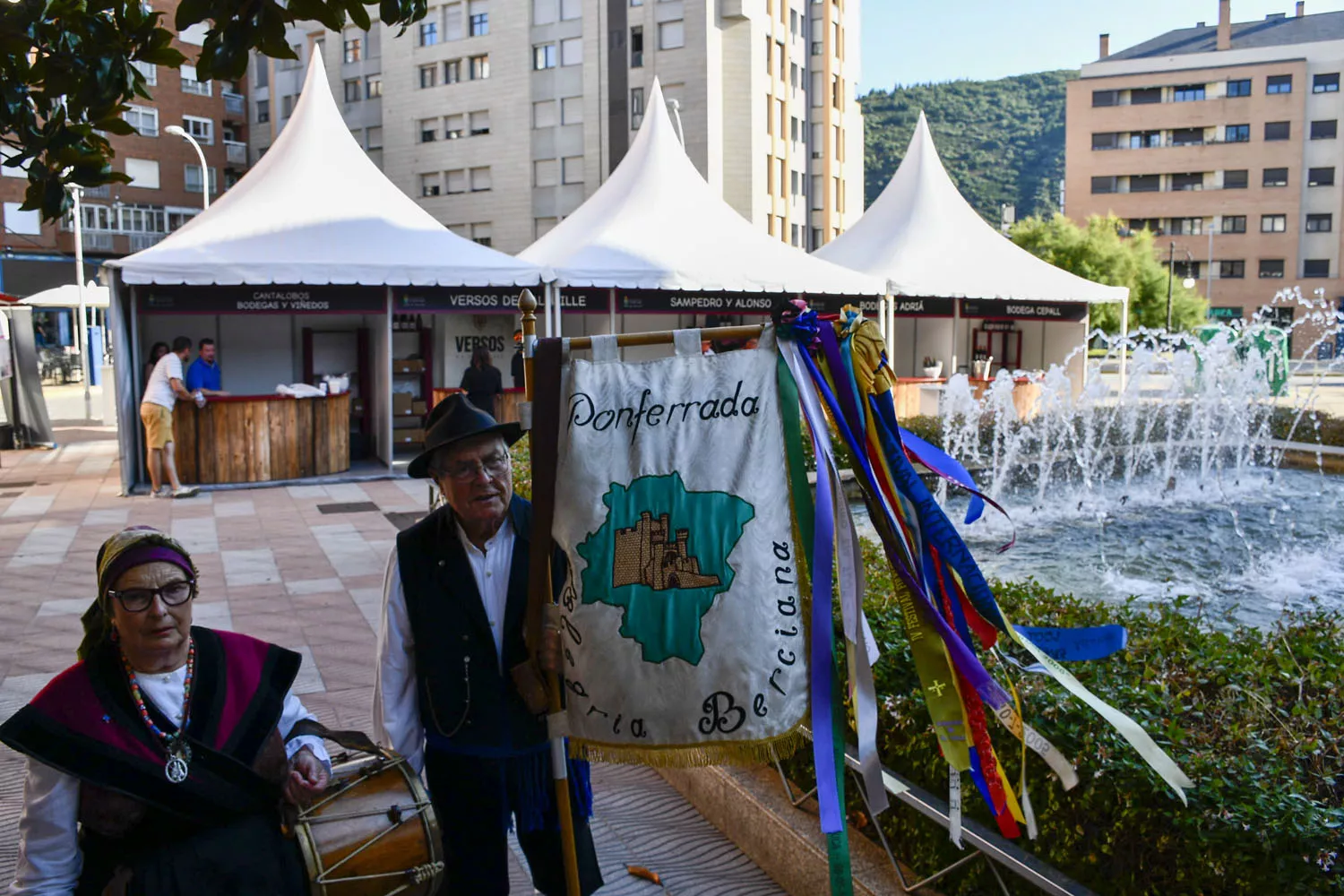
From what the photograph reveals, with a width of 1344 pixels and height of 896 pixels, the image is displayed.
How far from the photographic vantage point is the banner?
9.01ft

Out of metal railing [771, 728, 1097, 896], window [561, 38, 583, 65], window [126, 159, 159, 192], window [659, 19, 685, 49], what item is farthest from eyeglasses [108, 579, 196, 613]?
window [126, 159, 159, 192]

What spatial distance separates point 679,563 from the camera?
9.16 feet

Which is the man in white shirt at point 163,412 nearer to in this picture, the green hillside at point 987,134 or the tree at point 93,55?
the tree at point 93,55

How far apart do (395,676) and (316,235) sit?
40.5 feet

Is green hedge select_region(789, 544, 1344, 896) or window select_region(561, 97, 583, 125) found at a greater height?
window select_region(561, 97, 583, 125)

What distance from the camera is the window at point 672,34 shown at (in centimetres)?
4812

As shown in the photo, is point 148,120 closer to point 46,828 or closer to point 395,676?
point 395,676

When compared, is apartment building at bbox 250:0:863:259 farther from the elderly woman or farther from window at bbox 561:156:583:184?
the elderly woman

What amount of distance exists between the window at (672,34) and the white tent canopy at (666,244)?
30.2 metres

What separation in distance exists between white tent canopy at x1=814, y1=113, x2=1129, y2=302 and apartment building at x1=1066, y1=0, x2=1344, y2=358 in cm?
4491

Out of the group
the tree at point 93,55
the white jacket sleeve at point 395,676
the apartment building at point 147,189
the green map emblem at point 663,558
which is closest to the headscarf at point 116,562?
the white jacket sleeve at point 395,676

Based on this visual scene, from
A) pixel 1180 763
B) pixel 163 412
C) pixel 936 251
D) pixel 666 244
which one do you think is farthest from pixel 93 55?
pixel 936 251

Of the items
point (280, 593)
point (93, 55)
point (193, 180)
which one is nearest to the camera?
point (93, 55)

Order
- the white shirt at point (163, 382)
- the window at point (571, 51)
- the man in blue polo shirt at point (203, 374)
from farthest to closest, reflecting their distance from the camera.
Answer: the window at point (571, 51) → the man in blue polo shirt at point (203, 374) → the white shirt at point (163, 382)
